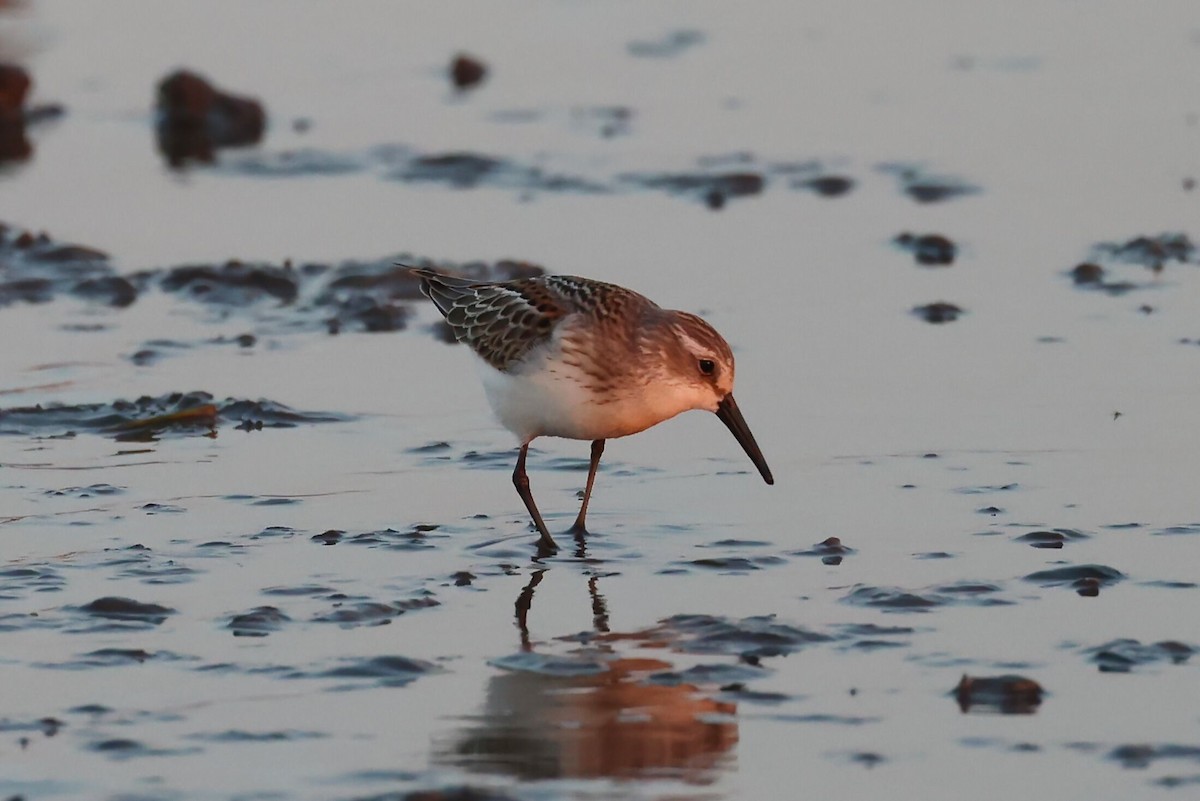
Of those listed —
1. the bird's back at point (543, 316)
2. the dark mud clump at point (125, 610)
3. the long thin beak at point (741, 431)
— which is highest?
the bird's back at point (543, 316)

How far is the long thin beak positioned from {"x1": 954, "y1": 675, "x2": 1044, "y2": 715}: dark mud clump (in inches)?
78.0

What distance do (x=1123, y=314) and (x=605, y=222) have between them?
3.18 meters

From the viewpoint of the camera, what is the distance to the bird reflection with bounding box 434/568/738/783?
5.27m

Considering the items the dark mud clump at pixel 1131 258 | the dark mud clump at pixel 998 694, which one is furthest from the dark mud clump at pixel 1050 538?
the dark mud clump at pixel 1131 258

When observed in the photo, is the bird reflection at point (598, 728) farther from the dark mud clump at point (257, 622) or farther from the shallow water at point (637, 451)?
the dark mud clump at point (257, 622)

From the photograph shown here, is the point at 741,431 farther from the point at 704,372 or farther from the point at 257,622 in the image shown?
the point at 257,622

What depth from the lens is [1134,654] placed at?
19.2 ft

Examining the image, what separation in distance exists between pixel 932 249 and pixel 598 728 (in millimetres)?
5978

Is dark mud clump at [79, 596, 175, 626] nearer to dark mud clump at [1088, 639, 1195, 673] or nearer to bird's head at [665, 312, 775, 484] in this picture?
bird's head at [665, 312, 775, 484]

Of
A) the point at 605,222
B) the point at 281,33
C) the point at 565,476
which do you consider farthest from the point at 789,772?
the point at 281,33

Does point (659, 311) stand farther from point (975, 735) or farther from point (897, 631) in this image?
point (975, 735)

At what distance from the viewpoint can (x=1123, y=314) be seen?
9.86m

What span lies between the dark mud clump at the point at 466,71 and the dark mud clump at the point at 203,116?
1658mm

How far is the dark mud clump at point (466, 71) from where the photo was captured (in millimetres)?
15461
